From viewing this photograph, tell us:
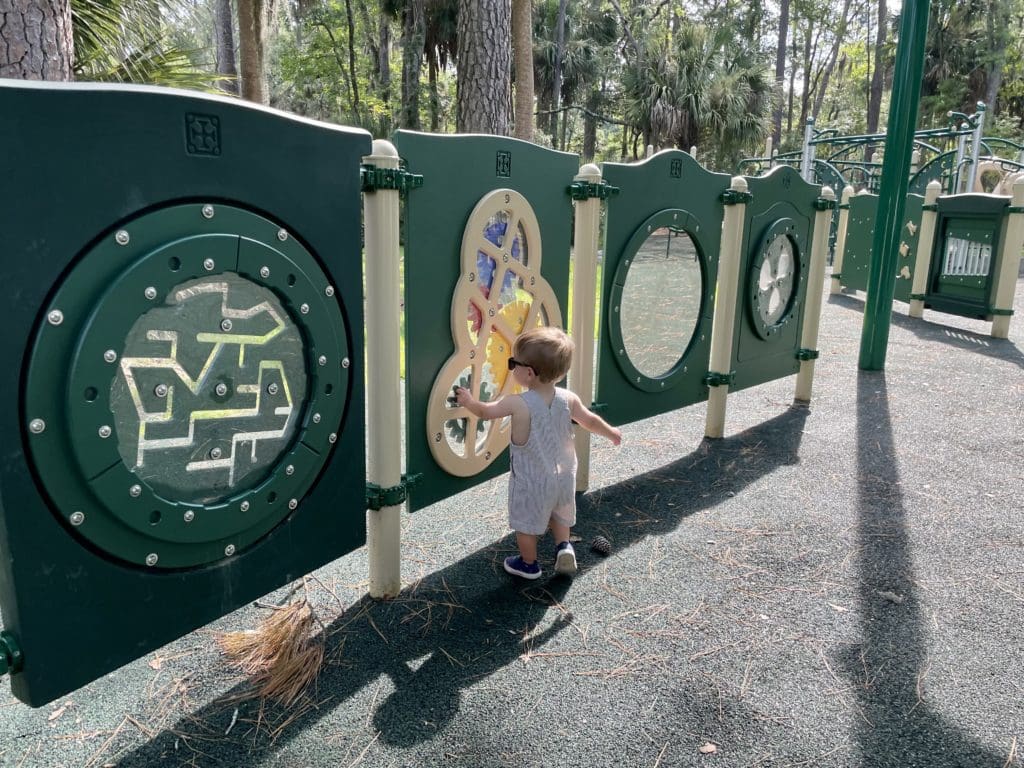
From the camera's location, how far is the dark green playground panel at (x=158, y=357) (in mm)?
1562

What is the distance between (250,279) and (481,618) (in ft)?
4.46

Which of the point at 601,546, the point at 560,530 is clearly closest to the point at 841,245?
the point at 601,546

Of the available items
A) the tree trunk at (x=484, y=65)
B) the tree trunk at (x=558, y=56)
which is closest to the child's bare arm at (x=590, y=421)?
the tree trunk at (x=484, y=65)

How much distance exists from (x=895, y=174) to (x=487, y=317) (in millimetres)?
4492

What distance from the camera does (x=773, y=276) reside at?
4816 millimetres

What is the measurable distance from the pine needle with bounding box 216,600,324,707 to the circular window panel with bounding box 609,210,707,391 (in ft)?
6.74

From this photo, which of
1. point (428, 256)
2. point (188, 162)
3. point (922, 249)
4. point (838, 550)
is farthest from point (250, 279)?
point (922, 249)

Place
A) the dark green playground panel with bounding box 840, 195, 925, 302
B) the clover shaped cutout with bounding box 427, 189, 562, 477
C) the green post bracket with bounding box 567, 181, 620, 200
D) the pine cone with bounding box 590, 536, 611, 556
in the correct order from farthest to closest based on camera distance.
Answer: the dark green playground panel with bounding box 840, 195, 925, 302 → the green post bracket with bounding box 567, 181, 620, 200 → the pine cone with bounding box 590, 536, 611, 556 → the clover shaped cutout with bounding box 427, 189, 562, 477

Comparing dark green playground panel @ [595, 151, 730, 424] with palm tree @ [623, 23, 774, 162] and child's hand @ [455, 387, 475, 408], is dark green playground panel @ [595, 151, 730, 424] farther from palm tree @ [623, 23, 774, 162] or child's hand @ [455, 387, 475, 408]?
palm tree @ [623, 23, 774, 162]

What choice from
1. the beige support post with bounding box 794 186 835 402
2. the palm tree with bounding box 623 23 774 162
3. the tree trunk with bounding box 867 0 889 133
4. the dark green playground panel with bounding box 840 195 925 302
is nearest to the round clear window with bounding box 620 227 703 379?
the beige support post with bounding box 794 186 835 402

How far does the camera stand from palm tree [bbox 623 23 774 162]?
23797mm

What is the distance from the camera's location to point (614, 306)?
377 cm

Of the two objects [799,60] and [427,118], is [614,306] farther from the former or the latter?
[799,60]

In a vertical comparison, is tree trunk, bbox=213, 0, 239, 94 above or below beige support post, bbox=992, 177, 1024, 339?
above
